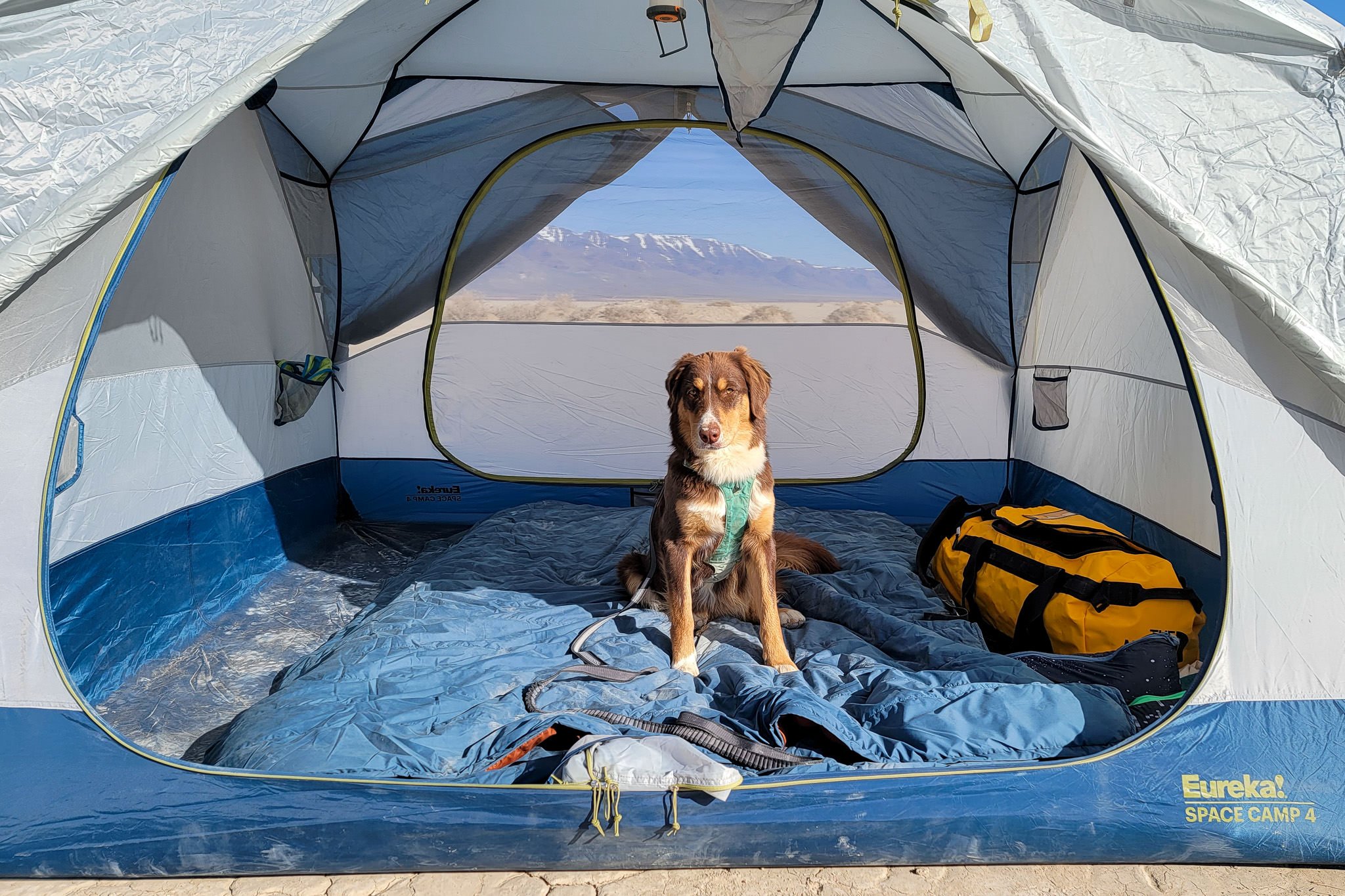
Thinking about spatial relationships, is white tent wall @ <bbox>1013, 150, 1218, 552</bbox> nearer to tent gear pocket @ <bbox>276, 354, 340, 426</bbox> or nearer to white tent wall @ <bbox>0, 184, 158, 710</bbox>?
white tent wall @ <bbox>0, 184, 158, 710</bbox>

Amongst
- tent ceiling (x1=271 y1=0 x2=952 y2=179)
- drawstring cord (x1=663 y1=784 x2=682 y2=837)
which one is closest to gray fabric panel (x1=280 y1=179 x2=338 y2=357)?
tent ceiling (x1=271 y1=0 x2=952 y2=179)

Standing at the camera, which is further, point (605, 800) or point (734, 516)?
point (734, 516)

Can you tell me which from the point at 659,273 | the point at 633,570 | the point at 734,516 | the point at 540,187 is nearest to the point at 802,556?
the point at 633,570

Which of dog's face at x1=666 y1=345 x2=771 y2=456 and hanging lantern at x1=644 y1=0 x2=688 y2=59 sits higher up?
hanging lantern at x1=644 y1=0 x2=688 y2=59

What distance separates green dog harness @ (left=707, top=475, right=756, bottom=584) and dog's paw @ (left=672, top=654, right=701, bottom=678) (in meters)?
0.39

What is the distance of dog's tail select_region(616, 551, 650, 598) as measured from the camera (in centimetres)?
366

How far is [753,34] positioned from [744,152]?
153cm

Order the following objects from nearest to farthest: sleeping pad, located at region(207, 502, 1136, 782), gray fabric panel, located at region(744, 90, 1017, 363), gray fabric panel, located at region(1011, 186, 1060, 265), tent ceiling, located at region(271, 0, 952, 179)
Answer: sleeping pad, located at region(207, 502, 1136, 782)
tent ceiling, located at region(271, 0, 952, 179)
gray fabric panel, located at region(1011, 186, 1060, 265)
gray fabric panel, located at region(744, 90, 1017, 363)

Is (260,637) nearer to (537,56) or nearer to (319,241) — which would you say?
(319,241)

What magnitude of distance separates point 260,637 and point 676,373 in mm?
1840

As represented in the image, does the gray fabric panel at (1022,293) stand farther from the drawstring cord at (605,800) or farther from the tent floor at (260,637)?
the drawstring cord at (605,800)

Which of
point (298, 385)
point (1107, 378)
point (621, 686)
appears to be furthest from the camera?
point (298, 385)

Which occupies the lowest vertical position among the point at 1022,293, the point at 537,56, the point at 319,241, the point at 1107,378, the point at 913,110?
the point at 1107,378

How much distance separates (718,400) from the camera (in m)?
3.16
